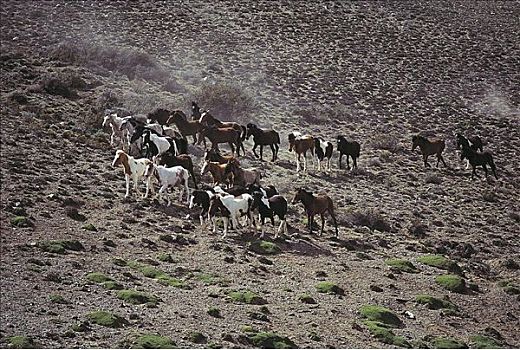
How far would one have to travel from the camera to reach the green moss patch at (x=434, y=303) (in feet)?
62.1

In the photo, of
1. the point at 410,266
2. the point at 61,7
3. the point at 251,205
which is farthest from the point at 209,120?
the point at 61,7

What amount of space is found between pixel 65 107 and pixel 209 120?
7.92 meters

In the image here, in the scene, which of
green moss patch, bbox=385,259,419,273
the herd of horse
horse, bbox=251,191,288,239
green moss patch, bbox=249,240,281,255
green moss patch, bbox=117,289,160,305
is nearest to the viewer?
green moss patch, bbox=117,289,160,305

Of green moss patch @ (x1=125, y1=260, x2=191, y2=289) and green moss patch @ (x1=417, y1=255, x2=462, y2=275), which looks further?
green moss patch @ (x1=417, y1=255, x2=462, y2=275)

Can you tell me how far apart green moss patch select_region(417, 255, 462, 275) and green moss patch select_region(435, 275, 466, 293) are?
2.85ft

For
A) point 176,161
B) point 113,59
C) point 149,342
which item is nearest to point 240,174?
point 176,161

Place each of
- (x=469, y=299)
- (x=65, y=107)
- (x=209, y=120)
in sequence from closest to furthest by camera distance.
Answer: (x=469, y=299), (x=209, y=120), (x=65, y=107)

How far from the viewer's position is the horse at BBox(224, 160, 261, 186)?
25109 mm

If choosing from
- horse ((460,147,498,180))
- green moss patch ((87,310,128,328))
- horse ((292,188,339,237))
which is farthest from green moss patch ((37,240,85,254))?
horse ((460,147,498,180))

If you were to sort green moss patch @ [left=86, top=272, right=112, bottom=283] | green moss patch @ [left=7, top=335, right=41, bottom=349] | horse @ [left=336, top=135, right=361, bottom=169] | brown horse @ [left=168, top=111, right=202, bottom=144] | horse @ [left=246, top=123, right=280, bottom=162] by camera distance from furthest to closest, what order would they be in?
horse @ [left=336, top=135, right=361, bottom=169]
horse @ [left=246, top=123, right=280, bottom=162]
brown horse @ [left=168, top=111, right=202, bottom=144]
green moss patch @ [left=86, top=272, right=112, bottom=283]
green moss patch @ [left=7, top=335, right=41, bottom=349]

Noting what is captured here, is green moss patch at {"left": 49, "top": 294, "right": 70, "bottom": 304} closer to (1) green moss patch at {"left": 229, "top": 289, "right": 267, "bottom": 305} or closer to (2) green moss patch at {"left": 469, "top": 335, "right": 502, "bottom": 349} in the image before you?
(1) green moss patch at {"left": 229, "top": 289, "right": 267, "bottom": 305}

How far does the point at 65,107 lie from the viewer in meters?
35.1

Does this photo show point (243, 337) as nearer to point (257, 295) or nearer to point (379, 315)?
point (257, 295)

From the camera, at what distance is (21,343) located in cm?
1396
